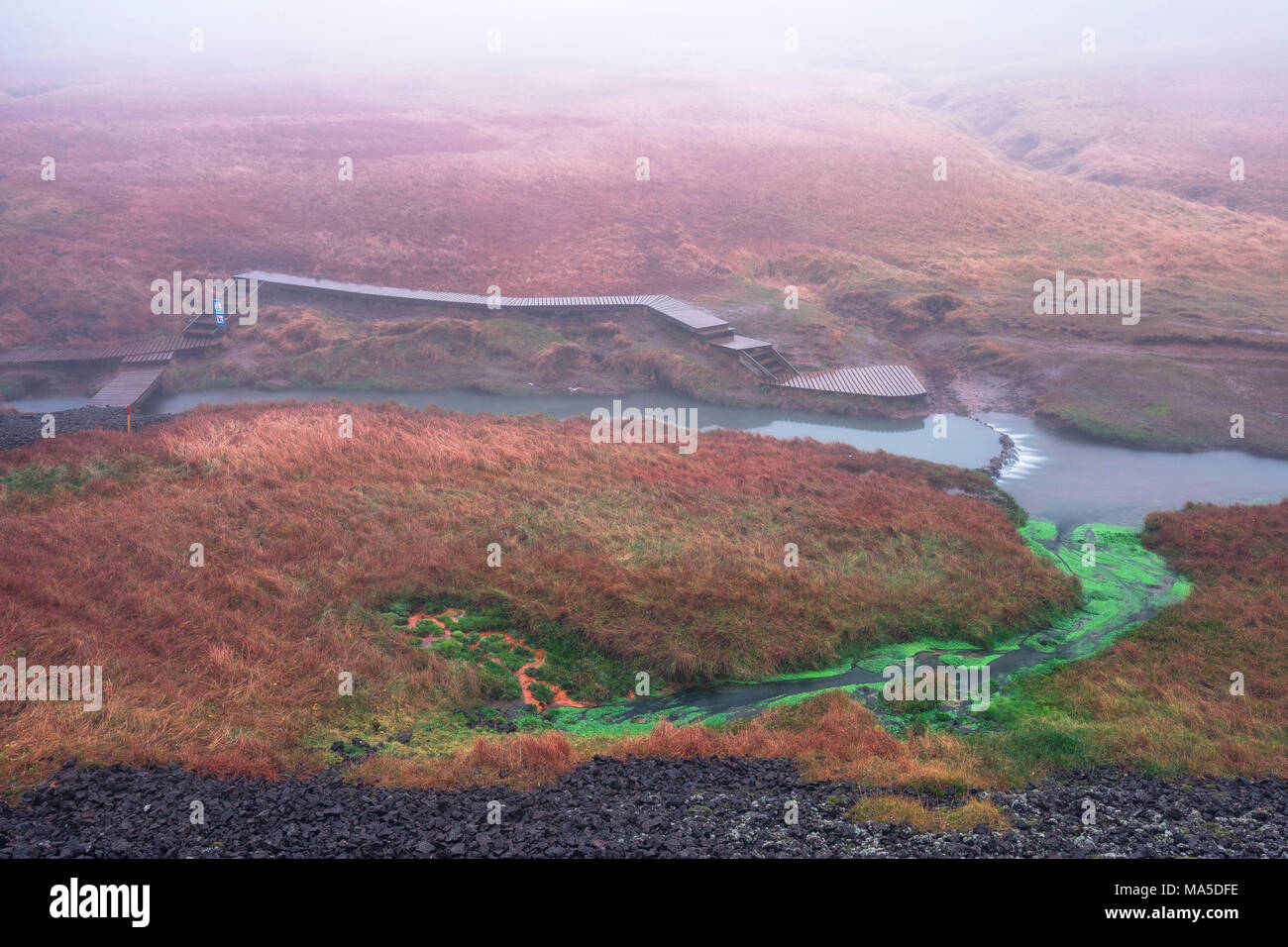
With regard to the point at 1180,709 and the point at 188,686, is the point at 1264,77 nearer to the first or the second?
the point at 1180,709

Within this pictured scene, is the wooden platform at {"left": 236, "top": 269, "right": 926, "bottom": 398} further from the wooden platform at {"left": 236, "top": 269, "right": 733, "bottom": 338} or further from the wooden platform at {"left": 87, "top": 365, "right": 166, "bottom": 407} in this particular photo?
the wooden platform at {"left": 87, "top": 365, "right": 166, "bottom": 407}

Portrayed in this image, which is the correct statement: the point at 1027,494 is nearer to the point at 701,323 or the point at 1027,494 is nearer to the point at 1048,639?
the point at 1048,639

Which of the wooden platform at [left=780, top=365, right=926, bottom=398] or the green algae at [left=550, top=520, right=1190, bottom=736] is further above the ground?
the wooden platform at [left=780, top=365, right=926, bottom=398]

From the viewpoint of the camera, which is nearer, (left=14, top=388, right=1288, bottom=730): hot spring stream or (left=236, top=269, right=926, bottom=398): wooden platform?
(left=14, top=388, right=1288, bottom=730): hot spring stream

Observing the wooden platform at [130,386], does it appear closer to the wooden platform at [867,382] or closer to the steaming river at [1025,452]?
the steaming river at [1025,452]

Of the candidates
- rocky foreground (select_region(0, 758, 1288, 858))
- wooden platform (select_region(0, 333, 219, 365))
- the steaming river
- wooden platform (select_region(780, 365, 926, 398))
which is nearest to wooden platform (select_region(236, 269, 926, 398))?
wooden platform (select_region(780, 365, 926, 398))

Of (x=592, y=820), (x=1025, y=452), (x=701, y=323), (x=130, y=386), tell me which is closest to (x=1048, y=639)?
(x=592, y=820)
